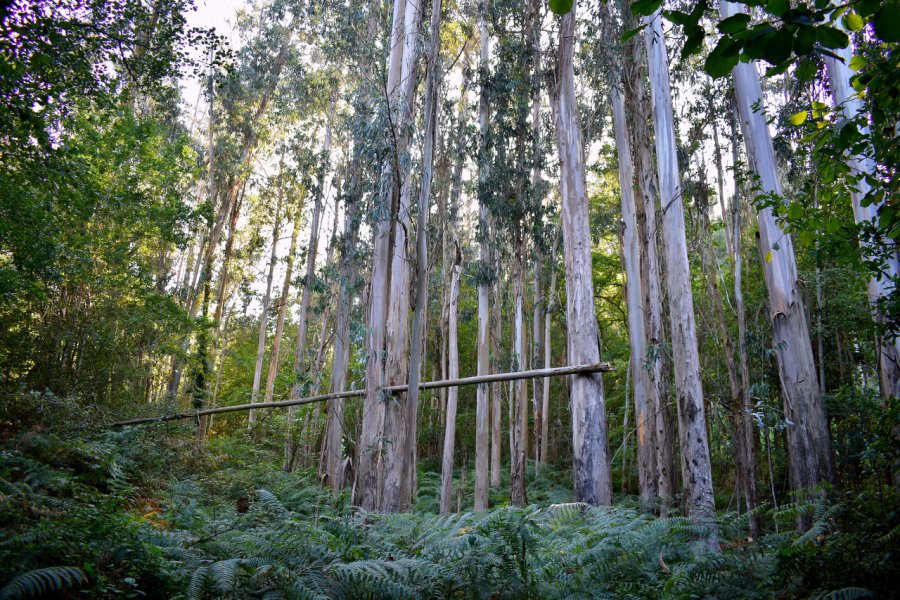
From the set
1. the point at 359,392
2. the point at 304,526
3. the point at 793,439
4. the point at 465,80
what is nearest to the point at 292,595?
the point at 304,526

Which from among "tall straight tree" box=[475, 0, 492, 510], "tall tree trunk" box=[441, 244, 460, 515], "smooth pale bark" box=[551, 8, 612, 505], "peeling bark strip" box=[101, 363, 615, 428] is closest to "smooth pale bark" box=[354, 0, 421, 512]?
"peeling bark strip" box=[101, 363, 615, 428]

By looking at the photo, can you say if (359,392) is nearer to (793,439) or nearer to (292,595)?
(292,595)

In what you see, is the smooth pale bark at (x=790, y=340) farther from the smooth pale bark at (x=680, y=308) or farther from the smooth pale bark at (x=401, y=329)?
the smooth pale bark at (x=401, y=329)

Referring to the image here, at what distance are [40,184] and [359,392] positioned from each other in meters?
4.62

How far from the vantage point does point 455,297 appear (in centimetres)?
1395

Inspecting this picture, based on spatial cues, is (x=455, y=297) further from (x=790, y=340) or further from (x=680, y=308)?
(x=790, y=340)

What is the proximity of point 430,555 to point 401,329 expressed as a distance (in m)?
4.70

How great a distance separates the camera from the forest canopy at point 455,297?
310cm

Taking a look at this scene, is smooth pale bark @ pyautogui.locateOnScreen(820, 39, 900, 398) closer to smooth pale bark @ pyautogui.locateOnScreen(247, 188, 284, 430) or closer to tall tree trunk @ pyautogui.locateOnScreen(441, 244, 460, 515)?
tall tree trunk @ pyautogui.locateOnScreen(441, 244, 460, 515)

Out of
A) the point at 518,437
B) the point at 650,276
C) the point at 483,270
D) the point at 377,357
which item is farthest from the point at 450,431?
the point at 650,276

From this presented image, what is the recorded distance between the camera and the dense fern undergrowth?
2.77m

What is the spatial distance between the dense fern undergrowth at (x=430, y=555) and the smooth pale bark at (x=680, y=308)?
2.28 meters

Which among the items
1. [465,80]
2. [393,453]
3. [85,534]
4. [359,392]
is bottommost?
[85,534]

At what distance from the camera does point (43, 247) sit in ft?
25.4
